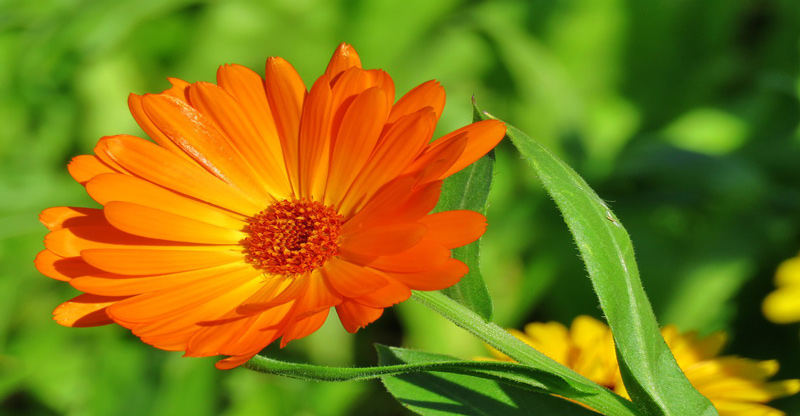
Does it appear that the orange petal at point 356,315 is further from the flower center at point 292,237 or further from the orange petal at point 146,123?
the orange petal at point 146,123

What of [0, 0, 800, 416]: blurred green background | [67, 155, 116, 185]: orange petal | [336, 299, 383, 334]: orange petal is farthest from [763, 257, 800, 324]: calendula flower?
[67, 155, 116, 185]: orange petal

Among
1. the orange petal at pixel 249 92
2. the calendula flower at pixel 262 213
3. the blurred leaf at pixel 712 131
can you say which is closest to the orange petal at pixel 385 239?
the calendula flower at pixel 262 213

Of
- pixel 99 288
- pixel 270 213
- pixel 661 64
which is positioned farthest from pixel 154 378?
pixel 661 64

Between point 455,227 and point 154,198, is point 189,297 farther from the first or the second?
point 455,227

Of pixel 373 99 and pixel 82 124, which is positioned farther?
pixel 82 124

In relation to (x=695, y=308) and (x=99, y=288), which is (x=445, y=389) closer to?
(x=99, y=288)

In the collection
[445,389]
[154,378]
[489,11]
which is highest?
[489,11]

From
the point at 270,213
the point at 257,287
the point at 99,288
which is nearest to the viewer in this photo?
the point at 99,288
